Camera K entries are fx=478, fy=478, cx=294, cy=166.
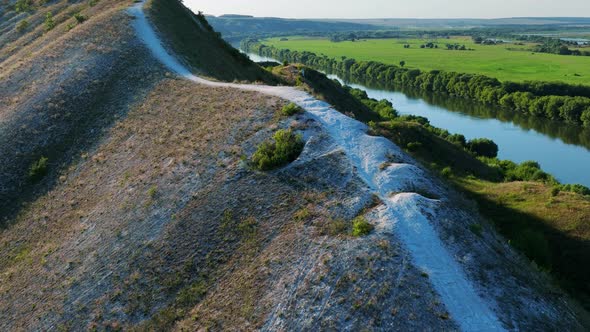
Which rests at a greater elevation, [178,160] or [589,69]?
[178,160]

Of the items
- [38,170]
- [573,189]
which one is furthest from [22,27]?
[573,189]

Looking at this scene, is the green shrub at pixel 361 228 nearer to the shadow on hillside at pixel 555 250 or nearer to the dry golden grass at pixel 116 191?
the dry golden grass at pixel 116 191

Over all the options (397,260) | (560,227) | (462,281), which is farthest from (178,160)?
(560,227)

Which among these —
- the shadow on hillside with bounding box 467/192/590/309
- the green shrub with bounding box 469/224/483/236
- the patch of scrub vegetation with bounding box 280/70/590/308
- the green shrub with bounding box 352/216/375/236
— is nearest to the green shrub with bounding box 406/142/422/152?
the patch of scrub vegetation with bounding box 280/70/590/308

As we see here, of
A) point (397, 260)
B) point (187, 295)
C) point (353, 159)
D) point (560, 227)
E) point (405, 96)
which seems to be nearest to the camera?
point (397, 260)

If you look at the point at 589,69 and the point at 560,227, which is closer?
the point at 560,227

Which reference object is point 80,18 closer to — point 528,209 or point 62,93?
point 62,93

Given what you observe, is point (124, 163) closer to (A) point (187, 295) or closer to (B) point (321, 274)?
(A) point (187, 295)

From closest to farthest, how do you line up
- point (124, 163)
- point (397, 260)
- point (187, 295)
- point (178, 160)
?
1. point (397, 260)
2. point (187, 295)
3. point (178, 160)
4. point (124, 163)
